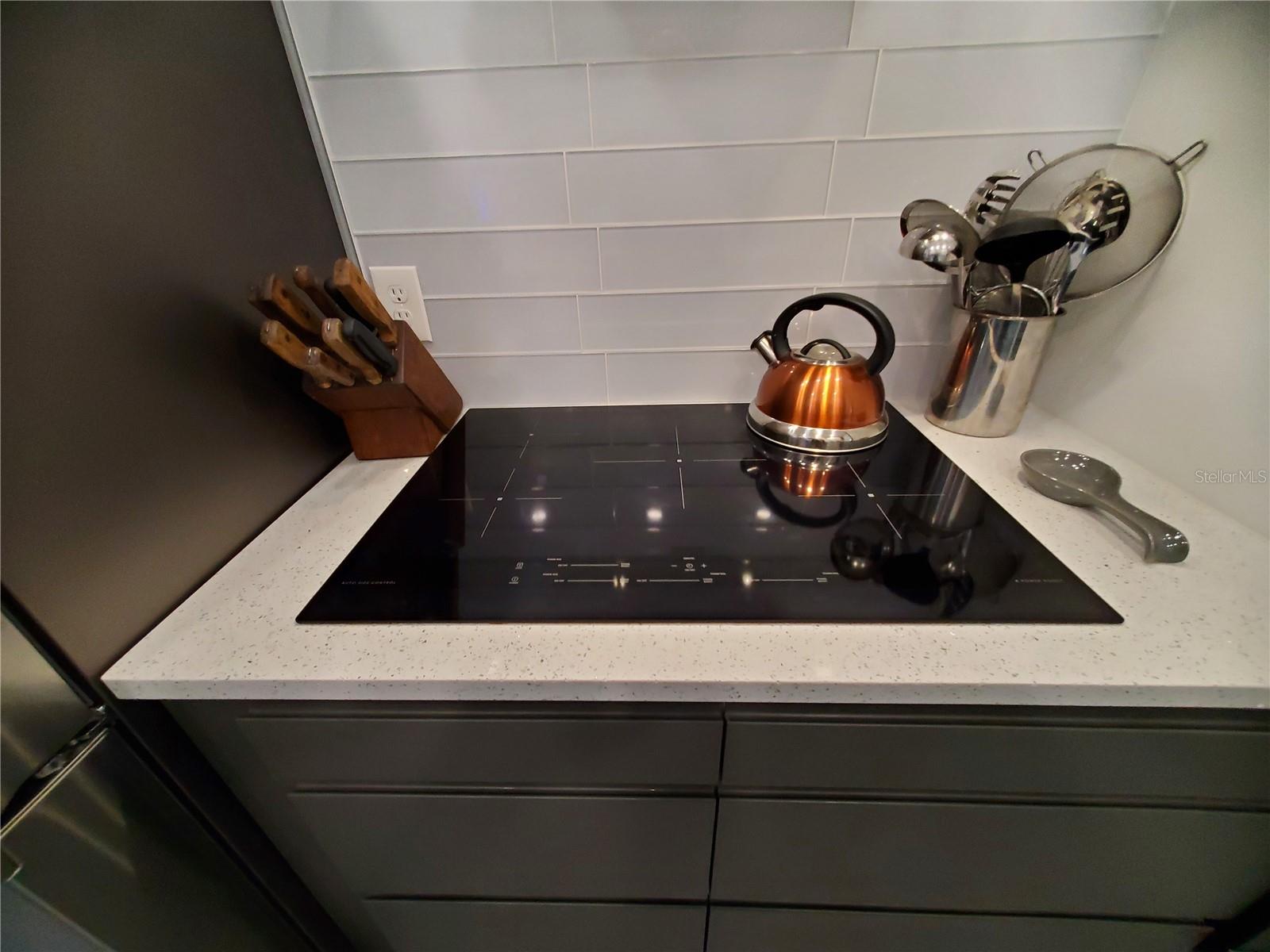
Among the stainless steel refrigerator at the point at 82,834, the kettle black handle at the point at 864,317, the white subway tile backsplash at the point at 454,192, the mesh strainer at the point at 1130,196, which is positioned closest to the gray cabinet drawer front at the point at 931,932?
the stainless steel refrigerator at the point at 82,834

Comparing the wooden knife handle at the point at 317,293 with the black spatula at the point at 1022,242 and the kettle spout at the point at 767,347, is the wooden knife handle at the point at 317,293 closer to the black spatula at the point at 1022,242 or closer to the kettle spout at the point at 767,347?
the kettle spout at the point at 767,347

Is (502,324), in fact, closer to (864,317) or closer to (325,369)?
(325,369)

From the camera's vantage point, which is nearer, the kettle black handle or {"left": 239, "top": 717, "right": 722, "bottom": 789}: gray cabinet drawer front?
{"left": 239, "top": 717, "right": 722, "bottom": 789}: gray cabinet drawer front

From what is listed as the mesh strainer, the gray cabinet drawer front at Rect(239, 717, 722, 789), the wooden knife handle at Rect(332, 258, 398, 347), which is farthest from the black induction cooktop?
the mesh strainer

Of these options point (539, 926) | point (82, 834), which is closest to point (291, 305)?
point (82, 834)

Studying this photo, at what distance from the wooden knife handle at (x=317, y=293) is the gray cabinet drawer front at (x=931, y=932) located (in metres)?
0.96

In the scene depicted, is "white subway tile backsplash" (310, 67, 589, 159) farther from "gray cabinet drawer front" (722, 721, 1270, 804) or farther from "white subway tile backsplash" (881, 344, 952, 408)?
"gray cabinet drawer front" (722, 721, 1270, 804)

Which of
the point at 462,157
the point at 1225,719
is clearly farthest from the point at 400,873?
the point at 462,157

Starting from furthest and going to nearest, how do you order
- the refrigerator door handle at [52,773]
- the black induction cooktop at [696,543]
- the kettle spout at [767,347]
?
the kettle spout at [767,347] → the black induction cooktop at [696,543] → the refrigerator door handle at [52,773]

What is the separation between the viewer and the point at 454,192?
77 centimetres

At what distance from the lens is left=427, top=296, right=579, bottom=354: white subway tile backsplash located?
2.78ft

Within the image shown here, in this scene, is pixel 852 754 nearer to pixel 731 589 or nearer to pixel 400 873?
pixel 731 589

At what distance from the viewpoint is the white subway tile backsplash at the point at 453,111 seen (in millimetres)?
695

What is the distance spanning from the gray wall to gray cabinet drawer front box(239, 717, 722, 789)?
0.19 meters
